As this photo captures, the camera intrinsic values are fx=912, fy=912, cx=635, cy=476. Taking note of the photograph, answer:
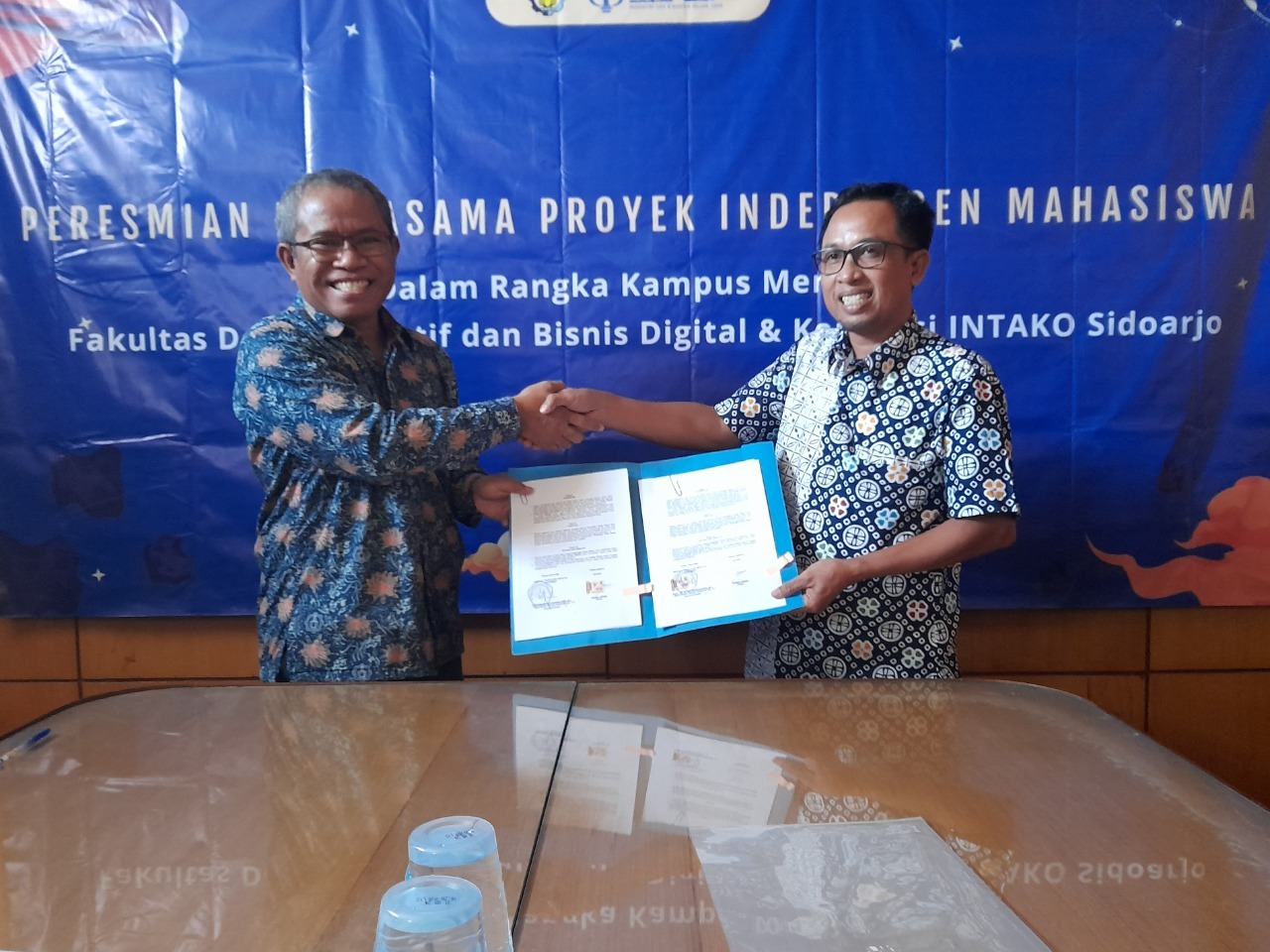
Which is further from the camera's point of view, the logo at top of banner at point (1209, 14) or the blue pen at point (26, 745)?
the logo at top of banner at point (1209, 14)

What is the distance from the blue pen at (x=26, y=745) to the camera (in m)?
1.35

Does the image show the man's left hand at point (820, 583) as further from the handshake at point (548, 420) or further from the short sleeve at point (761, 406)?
the handshake at point (548, 420)

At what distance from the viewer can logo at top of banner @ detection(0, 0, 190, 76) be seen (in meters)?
2.39

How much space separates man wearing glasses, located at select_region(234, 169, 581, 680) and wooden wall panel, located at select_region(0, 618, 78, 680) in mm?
1127

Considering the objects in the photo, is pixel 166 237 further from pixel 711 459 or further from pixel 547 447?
pixel 711 459

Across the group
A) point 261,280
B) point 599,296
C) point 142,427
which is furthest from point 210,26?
point 599,296

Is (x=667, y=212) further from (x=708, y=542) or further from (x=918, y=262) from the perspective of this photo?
(x=708, y=542)

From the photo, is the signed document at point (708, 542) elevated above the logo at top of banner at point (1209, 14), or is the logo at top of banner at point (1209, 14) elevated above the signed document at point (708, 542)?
the logo at top of banner at point (1209, 14)

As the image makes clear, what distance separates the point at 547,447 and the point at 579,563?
39cm

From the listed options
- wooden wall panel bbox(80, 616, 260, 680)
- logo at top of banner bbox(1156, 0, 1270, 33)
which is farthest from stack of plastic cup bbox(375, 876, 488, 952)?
logo at top of banner bbox(1156, 0, 1270, 33)

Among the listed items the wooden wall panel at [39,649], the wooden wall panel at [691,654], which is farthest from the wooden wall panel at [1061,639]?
the wooden wall panel at [39,649]

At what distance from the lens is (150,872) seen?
3.28 feet

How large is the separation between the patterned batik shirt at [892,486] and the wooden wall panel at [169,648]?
5.16 feet

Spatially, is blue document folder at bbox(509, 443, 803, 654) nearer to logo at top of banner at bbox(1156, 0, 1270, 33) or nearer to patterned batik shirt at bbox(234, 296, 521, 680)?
patterned batik shirt at bbox(234, 296, 521, 680)
